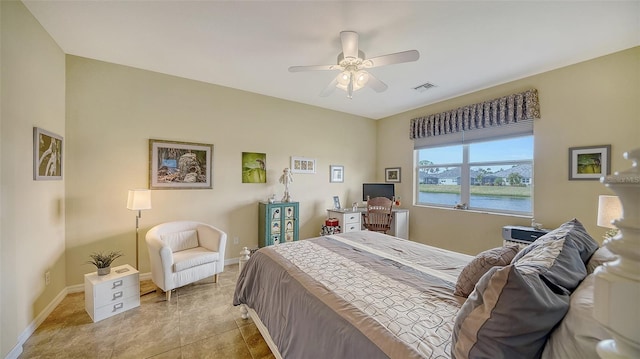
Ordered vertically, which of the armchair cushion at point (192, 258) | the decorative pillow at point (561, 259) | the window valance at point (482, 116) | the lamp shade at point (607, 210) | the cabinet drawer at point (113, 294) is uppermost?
the window valance at point (482, 116)

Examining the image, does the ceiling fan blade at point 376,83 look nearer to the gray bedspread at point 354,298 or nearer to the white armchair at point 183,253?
the gray bedspread at point 354,298

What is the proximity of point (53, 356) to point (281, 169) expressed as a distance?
316 centimetres

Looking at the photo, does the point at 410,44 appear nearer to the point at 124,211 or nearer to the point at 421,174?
the point at 421,174

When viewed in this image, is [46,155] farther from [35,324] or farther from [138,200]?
[35,324]

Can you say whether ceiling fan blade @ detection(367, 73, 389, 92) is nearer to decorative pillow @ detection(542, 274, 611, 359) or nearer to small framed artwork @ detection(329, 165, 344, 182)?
decorative pillow @ detection(542, 274, 611, 359)

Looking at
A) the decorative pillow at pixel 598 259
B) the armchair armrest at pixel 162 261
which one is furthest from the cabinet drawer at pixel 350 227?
the decorative pillow at pixel 598 259

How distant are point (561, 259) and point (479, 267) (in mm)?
353

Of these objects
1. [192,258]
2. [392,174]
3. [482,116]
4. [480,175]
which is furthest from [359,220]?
[192,258]

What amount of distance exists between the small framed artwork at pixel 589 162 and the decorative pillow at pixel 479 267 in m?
2.44

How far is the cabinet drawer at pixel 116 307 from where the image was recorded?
2232 mm

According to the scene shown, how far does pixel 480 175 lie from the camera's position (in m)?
3.81

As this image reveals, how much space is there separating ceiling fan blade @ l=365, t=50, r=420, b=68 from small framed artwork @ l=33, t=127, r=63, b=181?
3033 mm

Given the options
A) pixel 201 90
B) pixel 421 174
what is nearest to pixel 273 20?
pixel 201 90

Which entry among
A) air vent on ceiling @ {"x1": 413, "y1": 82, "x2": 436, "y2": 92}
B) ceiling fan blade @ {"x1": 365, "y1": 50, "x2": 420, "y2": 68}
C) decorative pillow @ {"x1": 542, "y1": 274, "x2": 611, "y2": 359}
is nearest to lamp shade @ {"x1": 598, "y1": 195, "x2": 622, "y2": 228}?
decorative pillow @ {"x1": 542, "y1": 274, "x2": 611, "y2": 359}
